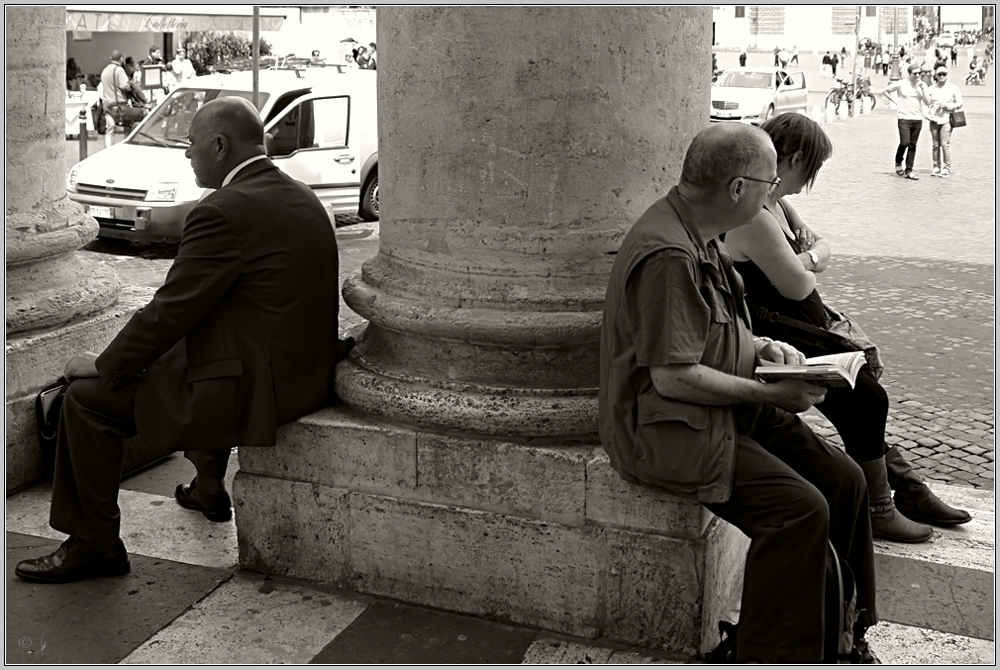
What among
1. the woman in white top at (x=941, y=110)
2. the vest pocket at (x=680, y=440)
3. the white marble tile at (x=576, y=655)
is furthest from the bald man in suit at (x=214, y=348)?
the woman in white top at (x=941, y=110)

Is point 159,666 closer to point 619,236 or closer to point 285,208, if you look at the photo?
point 285,208

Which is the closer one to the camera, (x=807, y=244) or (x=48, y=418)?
(x=807, y=244)

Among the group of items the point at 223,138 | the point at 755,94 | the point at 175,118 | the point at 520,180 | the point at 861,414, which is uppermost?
the point at 755,94

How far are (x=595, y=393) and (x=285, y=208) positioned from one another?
115 centimetres

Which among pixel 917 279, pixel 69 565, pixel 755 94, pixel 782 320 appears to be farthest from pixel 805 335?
pixel 755 94

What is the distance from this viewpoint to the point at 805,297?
4.05 m

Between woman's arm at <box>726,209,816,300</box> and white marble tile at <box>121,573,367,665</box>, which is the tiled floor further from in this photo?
woman's arm at <box>726,209,816,300</box>

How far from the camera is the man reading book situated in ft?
9.93

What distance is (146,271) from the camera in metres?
10.7

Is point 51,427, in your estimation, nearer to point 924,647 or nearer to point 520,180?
point 520,180

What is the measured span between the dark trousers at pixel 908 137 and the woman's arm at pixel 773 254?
14.3 metres

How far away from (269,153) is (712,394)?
1008cm

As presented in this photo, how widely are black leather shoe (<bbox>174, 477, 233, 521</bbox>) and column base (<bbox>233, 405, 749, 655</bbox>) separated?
0.42 meters

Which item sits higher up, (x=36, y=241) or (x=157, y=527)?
(x=36, y=241)
